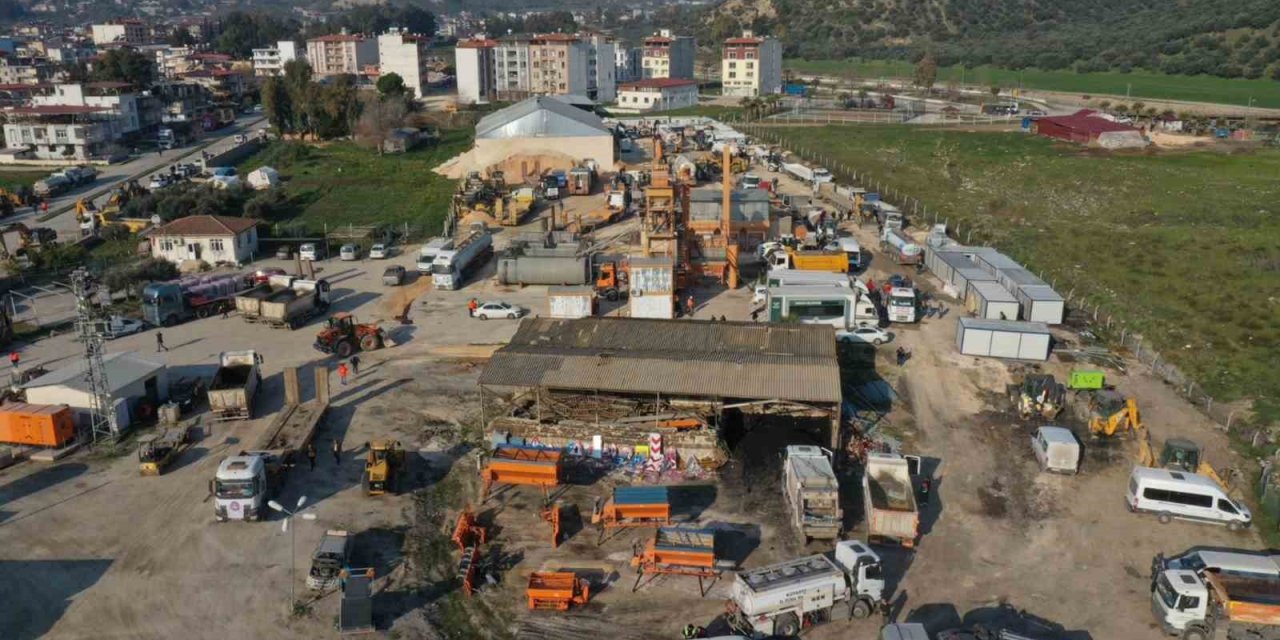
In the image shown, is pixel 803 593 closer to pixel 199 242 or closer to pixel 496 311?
pixel 496 311

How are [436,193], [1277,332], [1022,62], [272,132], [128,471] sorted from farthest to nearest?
[1022,62]
[272,132]
[436,193]
[1277,332]
[128,471]

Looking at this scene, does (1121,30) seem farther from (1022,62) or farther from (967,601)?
(967,601)

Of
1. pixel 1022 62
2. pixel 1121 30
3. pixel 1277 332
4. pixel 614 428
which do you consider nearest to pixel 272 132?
pixel 614 428

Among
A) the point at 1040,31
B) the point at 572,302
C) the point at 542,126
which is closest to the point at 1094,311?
the point at 572,302

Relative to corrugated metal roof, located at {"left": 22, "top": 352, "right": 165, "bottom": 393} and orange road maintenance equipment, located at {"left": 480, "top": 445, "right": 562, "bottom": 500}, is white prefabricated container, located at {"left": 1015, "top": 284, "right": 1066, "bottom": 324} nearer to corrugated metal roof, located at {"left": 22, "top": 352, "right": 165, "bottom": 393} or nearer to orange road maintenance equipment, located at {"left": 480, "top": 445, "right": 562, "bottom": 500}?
orange road maintenance equipment, located at {"left": 480, "top": 445, "right": 562, "bottom": 500}

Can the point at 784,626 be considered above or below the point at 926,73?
below

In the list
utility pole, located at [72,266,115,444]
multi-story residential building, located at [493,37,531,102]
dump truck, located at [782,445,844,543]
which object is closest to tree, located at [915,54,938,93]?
multi-story residential building, located at [493,37,531,102]

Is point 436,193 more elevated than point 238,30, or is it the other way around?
point 238,30

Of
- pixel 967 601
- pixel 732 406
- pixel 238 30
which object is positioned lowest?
pixel 967 601
